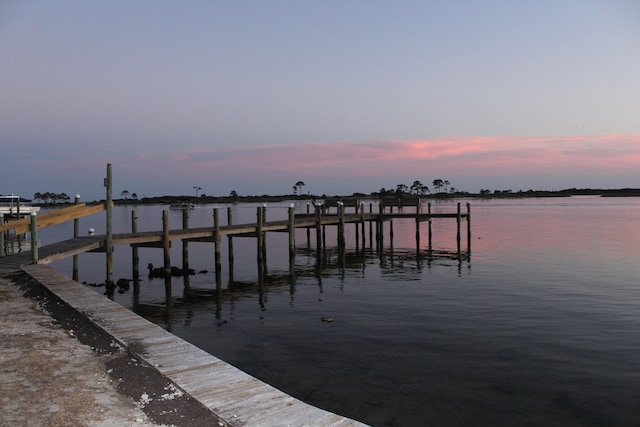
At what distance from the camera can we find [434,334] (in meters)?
12.4

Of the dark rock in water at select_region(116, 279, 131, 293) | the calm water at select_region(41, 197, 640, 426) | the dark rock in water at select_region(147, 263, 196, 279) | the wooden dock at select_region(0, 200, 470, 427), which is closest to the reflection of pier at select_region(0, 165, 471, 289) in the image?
the dark rock in water at select_region(147, 263, 196, 279)

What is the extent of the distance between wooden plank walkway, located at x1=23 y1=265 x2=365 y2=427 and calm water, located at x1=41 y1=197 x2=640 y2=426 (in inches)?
117

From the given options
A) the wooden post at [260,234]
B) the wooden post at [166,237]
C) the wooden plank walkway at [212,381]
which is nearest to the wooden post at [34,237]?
the wooden post at [166,237]

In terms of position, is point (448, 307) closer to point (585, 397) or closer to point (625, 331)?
point (625, 331)

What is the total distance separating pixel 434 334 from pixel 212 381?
8.17 meters

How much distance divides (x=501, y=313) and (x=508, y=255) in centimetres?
1527

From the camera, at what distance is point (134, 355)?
20.4ft

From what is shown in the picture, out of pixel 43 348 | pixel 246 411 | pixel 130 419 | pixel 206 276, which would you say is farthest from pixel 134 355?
pixel 206 276

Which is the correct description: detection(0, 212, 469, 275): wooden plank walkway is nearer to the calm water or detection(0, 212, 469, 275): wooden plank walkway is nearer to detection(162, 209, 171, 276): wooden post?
detection(162, 209, 171, 276): wooden post

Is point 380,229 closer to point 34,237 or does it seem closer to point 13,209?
point 34,237

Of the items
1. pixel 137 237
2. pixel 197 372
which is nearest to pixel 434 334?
pixel 197 372

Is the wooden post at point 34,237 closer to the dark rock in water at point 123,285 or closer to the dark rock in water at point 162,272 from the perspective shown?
the dark rock in water at point 123,285

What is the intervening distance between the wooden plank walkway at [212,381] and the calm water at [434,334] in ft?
9.72

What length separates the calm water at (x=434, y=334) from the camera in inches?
329
